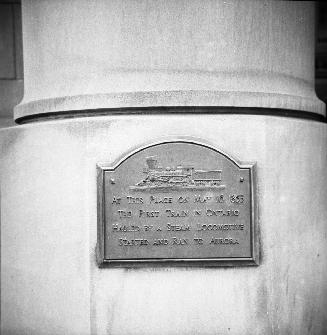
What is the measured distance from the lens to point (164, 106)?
240 inches

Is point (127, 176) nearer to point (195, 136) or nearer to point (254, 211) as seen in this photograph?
point (195, 136)

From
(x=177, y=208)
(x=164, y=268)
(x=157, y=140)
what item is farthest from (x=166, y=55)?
(x=164, y=268)

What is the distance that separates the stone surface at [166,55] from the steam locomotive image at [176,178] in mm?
605

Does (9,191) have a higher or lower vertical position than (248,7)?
lower

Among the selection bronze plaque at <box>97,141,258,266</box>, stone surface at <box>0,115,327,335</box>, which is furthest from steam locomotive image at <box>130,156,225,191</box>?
stone surface at <box>0,115,327,335</box>

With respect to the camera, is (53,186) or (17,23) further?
(17,23)

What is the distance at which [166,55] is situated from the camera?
617 cm

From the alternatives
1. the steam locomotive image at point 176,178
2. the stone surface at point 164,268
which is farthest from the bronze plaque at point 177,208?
the stone surface at point 164,268

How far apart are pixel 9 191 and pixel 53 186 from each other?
585 millimetres

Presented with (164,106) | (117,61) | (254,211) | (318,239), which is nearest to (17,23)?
(117,61)

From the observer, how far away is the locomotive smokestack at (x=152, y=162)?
599 cm

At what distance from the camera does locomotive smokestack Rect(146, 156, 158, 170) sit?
236 inches

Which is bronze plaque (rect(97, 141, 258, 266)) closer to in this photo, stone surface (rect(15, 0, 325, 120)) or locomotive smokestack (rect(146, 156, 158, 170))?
locomotive smokestack (rect(146, 156, 158, 170))

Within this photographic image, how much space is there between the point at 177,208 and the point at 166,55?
57.4 inches
